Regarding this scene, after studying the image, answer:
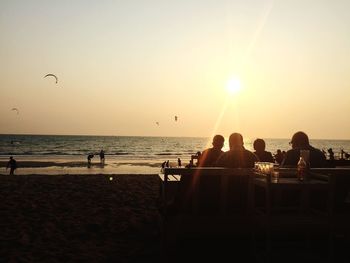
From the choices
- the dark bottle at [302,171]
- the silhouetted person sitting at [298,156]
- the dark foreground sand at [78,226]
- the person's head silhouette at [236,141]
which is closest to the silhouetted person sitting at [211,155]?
the person's head silhouette at [236,141]

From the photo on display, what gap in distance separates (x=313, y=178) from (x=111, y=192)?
950cm

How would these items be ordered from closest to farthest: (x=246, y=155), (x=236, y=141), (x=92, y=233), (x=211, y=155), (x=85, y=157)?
(x=246, y=155)
(x=236, y=141)
(x=211, y=155)
(x=92, y=233)
(x=85, y=157)

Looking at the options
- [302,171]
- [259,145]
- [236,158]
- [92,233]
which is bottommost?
[92,233]

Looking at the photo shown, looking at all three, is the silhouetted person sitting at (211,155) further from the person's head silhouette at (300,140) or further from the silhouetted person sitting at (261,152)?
the silhouetted person sitting at (261,152)

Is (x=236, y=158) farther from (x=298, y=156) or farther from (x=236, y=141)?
(x=298, y=156)

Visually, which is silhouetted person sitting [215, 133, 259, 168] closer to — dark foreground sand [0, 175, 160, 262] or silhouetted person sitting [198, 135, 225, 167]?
silhouetted person sitting [198, 135, 225, 167]

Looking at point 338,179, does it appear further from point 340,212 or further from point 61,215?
point 61,215

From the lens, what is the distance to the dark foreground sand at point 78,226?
22.2ft

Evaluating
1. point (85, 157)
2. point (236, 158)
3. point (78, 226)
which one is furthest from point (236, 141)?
point (85, 157)

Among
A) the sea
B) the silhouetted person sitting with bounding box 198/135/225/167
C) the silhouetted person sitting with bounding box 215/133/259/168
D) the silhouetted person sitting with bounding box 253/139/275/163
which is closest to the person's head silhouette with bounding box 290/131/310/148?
the silhouetted person sitting with bounding box 215/133/259/168

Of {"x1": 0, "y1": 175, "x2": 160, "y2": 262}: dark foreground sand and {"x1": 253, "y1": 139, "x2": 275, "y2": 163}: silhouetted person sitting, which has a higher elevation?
{"x1": 253, "y1": 139, "x2": 275, "y2": 163}: silhouetted person sitting

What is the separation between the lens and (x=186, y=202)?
5602 mm

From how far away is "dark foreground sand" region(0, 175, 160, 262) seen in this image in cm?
676

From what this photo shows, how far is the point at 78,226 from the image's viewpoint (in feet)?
28.8
